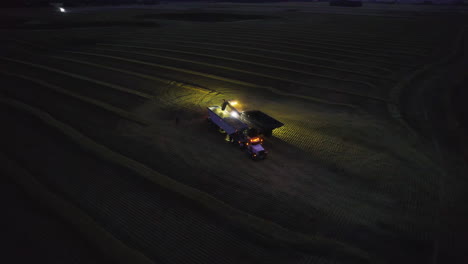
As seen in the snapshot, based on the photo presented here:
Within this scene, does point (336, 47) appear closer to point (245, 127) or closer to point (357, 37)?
point (357, 37)

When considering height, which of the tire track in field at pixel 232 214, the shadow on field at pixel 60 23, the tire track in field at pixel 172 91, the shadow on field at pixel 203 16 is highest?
the shadow on field at pixel 203 16

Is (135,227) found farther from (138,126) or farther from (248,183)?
(138,126)

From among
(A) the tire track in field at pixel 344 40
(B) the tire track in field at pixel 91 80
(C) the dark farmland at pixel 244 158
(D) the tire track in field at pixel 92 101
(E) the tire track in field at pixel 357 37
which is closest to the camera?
(C) the dark farmland at pixel 244 158

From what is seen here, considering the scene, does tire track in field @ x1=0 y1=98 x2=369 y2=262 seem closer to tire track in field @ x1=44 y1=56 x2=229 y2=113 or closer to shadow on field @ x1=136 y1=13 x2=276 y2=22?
tire track in field @ x1=44 y1=56 x2=229 y2=113

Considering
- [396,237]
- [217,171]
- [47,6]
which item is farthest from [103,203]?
[47,6]

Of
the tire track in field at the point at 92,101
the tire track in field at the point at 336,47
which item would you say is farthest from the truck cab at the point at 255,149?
the tire track in field at the point at 336,47

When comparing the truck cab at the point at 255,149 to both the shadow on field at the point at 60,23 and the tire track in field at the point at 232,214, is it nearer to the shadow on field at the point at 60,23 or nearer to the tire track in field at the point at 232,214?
the tire track in field at the point at 232,214
